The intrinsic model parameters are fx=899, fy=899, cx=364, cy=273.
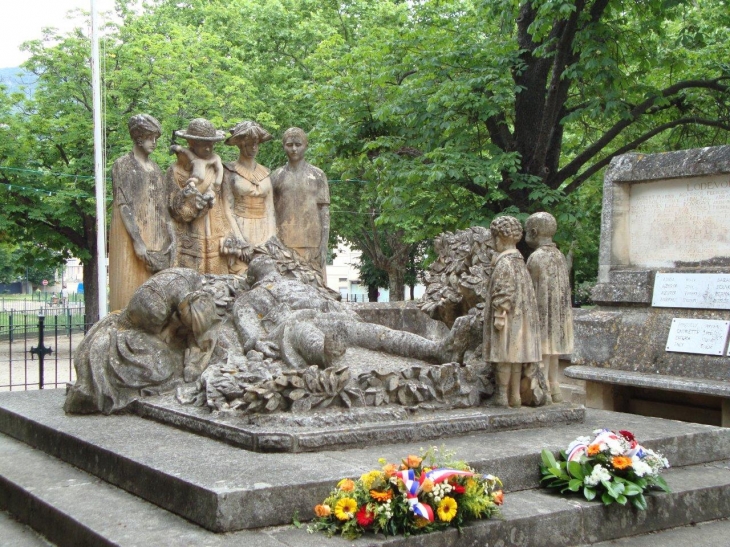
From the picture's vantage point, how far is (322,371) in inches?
256

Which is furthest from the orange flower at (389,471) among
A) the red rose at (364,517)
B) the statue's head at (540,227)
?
the statue's head at (540,227)

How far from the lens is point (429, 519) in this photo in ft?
15.6

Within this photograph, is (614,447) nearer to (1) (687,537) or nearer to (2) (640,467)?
(2) (640,467)

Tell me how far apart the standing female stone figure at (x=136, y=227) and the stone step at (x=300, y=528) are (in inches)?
95.2

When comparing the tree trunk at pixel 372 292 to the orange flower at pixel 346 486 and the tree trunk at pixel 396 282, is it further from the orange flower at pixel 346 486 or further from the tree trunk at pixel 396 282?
the orange flower at pixel 346 486

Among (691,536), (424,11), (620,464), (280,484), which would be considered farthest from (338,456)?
(424,11)

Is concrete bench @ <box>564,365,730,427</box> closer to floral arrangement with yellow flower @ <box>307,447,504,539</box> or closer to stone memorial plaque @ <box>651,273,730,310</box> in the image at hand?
stone memorial plaque @ <box>651,273,730,310</box>

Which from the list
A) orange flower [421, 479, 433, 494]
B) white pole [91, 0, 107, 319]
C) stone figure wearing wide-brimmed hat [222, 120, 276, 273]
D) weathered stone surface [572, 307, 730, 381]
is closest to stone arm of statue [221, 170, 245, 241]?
stone figure wearing wide-brimmed hat [222, 120, 276, 273]

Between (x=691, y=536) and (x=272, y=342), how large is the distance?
143 inches

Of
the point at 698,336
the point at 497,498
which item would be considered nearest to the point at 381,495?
the point at 497,498

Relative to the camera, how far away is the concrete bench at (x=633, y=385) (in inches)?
356

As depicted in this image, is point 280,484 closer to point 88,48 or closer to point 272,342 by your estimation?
point 272,342

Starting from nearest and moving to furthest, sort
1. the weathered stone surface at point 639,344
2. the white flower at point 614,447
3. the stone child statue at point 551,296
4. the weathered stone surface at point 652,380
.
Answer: the white flower at point 614,447, the stone child statue at point 551,296, the weathered stone surface at point 652,380, the weathered stone surface at point 639,344

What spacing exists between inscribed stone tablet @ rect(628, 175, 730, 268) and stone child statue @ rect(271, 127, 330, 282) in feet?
12.2
